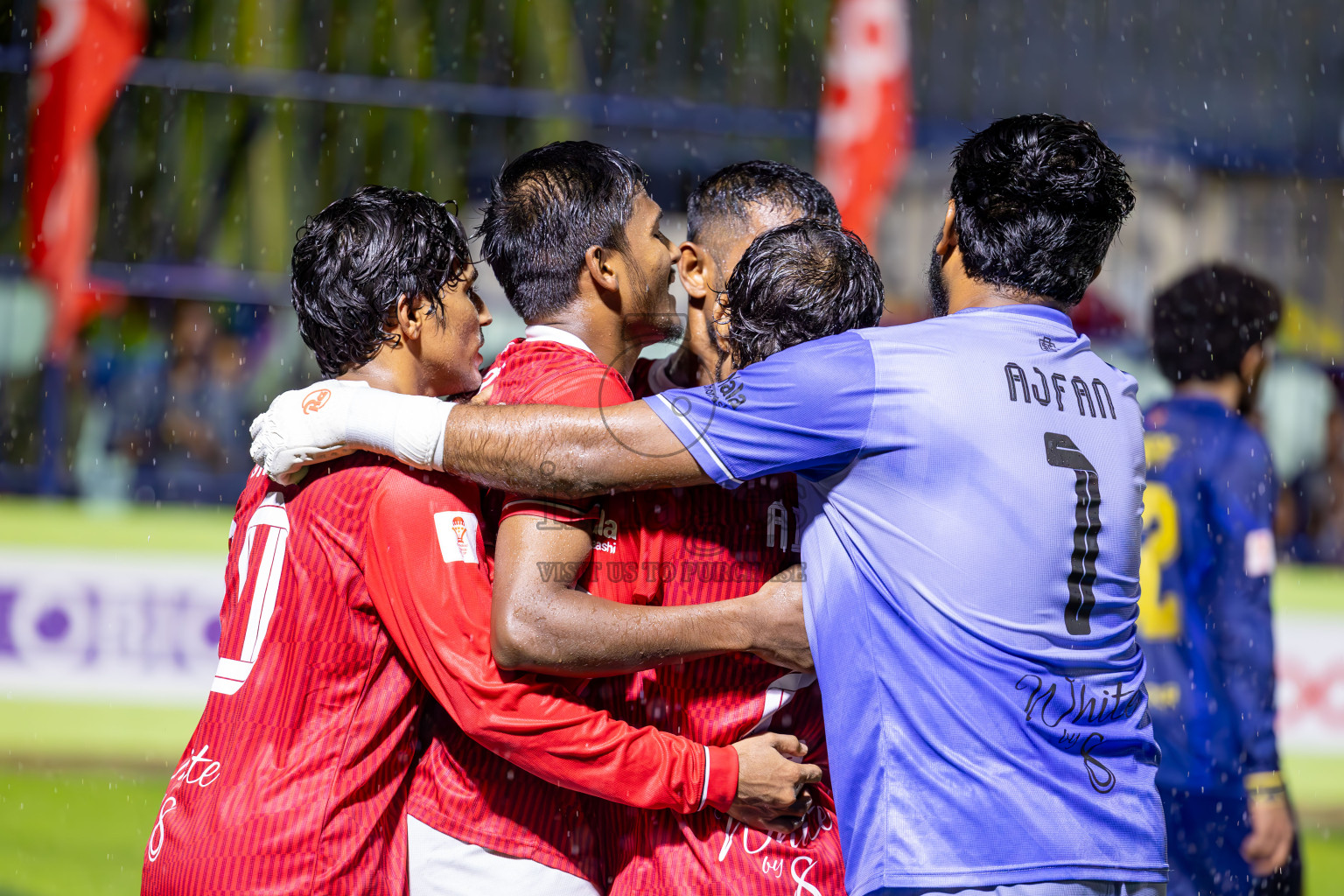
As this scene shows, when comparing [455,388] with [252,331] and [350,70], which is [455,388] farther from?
[350,70]

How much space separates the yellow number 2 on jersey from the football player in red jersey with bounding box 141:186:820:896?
6.87 ft

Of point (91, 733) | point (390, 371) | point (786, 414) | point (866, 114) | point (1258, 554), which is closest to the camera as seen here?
point (786, 414)

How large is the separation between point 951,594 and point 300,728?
108 cm

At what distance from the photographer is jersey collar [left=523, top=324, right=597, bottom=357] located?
83.4 inches

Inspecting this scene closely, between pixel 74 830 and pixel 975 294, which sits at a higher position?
pixel 975 294

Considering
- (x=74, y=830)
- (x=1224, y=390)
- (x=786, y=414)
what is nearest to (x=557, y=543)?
(x=786, y=414)

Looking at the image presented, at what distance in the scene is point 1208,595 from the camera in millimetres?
3451

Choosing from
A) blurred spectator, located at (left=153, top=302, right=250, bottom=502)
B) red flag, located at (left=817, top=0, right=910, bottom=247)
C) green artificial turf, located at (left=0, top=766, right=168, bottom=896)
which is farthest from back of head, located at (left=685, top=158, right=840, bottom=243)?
red flag, located at (left=817, top=0, right=910, bottom=247)

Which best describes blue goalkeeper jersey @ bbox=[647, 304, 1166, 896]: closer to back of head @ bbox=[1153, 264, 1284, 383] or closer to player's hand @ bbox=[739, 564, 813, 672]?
player's hand @ bbox=[739, 564, 813, 672]

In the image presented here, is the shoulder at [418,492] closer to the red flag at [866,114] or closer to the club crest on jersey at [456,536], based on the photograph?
the club crest on jersey at [456,536]

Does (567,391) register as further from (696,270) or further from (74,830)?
(74,830)

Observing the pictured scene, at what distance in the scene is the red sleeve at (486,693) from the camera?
1.85 metres

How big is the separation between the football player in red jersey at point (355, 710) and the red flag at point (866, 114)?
653 cm

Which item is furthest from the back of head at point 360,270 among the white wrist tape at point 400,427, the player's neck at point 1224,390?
the player's neck at point 1224,390
